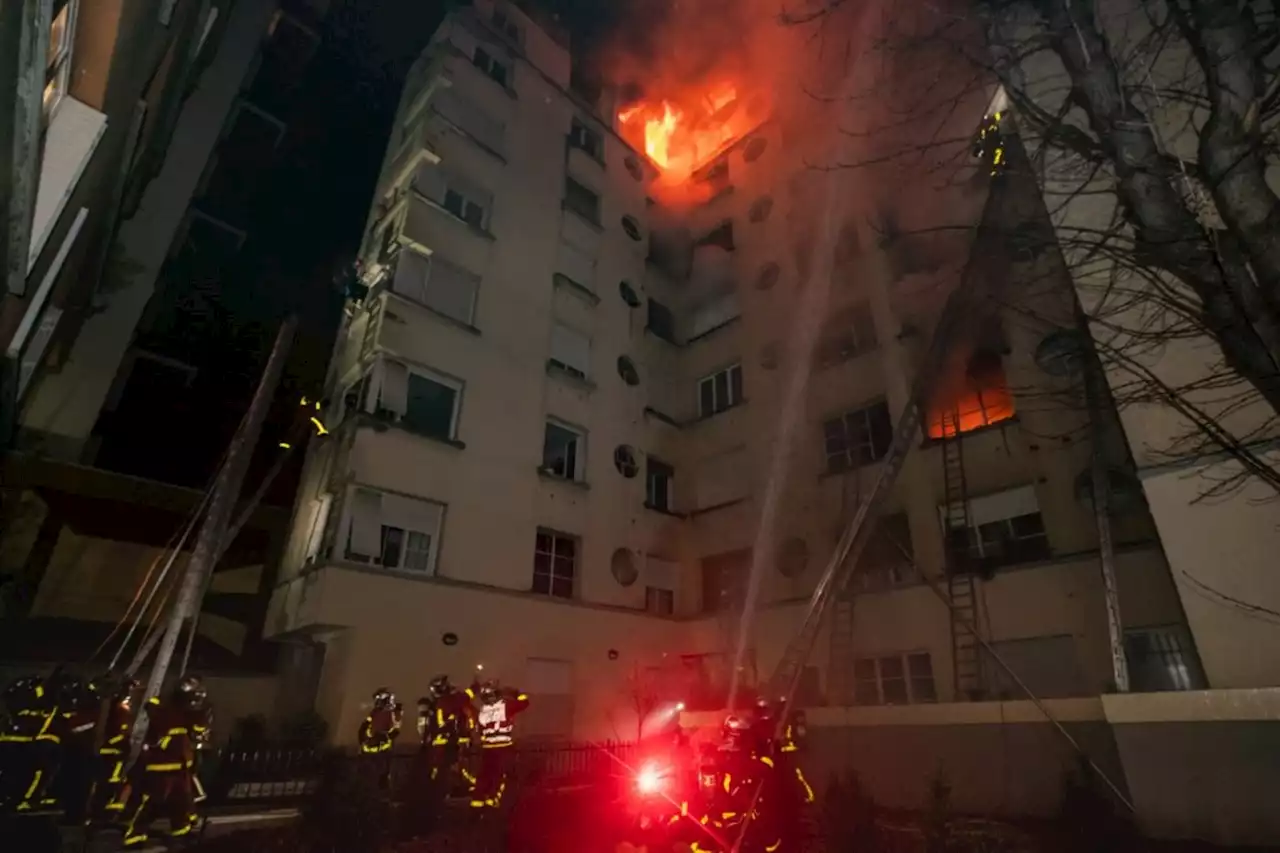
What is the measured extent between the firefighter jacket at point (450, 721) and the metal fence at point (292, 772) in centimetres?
34

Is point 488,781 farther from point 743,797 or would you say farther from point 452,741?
point 743,797

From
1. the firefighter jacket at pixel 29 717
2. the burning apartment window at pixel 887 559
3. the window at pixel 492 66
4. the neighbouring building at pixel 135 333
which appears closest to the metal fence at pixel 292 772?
the firefighter jacket at pixel 29 717

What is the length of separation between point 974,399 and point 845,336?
431 centimetres

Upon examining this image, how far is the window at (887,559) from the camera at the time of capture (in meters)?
13.1

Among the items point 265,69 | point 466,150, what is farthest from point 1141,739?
point 265,69

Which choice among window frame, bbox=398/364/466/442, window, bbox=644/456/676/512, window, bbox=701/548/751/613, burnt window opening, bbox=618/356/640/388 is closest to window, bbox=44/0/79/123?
window frame, bbox=398/364/466/442

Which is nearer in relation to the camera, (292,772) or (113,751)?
(113,751)

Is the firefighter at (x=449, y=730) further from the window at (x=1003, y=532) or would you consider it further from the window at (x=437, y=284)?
the window at (x=1003, y=532)

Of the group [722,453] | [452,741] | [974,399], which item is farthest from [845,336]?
[452,741]

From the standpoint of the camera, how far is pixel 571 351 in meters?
17.7

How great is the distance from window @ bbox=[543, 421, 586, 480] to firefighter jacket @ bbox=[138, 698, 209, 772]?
935cm

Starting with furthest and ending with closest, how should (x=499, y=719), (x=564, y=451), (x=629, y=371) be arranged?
(x=629, y=371)
(x=564, y=451)
(x=499, y=719)

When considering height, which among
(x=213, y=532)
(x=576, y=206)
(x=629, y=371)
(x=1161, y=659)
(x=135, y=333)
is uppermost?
(x=576, y=206)

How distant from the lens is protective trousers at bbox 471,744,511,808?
9.05 metres
